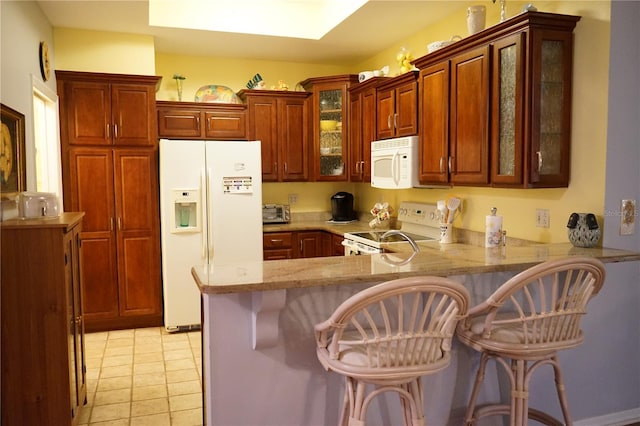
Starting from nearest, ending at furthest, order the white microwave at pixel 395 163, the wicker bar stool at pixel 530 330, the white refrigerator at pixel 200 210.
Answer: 1. the wicker bar stool at pixel 530 330
2. the white microwave at pixel 395 163
3. the white refrigerator at pixel 200 210

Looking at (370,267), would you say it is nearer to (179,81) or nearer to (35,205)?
(35,205)

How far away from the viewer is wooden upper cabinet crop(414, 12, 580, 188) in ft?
8.74

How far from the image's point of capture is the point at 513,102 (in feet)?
9.12

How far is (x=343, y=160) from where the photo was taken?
509 cm

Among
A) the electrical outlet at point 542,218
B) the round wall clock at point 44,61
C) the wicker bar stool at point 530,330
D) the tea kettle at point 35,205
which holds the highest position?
the round wall clock at point 44,61

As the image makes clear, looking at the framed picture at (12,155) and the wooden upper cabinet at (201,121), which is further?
the wooden upper cabinet at (201,121)

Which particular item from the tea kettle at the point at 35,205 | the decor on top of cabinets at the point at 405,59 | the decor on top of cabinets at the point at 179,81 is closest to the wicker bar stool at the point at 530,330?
the tea kettle at the point at 35,205

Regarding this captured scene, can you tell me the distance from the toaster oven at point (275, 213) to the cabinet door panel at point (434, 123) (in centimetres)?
198

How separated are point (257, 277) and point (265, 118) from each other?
3387mm

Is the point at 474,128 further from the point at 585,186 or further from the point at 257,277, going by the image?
the point at 257,277

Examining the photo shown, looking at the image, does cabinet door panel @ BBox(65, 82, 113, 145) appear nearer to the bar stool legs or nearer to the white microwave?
the white microwave

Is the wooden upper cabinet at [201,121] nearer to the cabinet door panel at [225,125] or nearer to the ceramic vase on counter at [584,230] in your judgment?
the cabinet door panel at [225,125]

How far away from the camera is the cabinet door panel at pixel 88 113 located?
4.28 m

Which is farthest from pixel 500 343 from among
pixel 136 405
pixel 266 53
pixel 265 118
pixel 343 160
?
pixel 266 53
